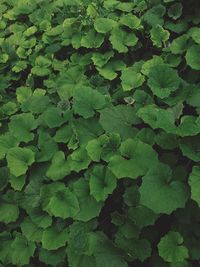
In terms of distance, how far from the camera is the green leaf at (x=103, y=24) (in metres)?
3.31

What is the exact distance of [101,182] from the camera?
2.41 meters

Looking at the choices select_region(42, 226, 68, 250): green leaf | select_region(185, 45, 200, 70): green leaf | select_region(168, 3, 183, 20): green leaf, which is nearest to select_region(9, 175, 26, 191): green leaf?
select_region(42, 226, 68, 250): green leaf

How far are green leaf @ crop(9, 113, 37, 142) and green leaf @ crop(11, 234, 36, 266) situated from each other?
2.27 feet

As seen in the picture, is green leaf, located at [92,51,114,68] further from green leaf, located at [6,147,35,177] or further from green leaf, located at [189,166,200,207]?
green leaf, located at [189,166,200,207]

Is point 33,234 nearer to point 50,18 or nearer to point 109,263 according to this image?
point 109,263

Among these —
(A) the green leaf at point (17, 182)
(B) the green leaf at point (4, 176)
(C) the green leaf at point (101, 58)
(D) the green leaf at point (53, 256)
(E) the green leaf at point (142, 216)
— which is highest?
(C) the green leaf at point (101, 58)

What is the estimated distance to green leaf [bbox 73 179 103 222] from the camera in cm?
236

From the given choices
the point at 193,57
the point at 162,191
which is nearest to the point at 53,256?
the point at 162,191

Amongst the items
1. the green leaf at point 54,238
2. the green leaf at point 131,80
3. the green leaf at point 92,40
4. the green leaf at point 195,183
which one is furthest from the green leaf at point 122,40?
the green leaf at point 54,238

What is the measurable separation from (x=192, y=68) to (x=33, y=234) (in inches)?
60.6

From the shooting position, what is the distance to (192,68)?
8.93 feet

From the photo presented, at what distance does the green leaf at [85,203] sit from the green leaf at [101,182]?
0.07 meters

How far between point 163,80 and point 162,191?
0.86 metres

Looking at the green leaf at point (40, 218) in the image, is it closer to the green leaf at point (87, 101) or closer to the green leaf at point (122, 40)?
the green leaf at point (87, 101)
